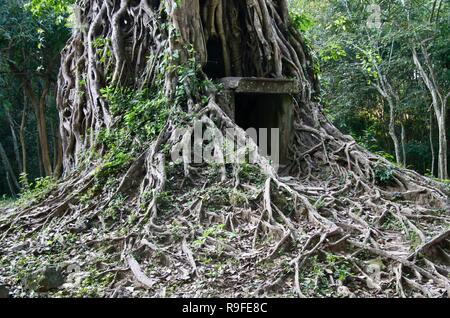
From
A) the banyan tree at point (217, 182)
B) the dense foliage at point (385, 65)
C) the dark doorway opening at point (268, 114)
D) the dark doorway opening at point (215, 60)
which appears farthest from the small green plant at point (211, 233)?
the dense foliage at point (385, 65)

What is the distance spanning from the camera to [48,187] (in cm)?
597

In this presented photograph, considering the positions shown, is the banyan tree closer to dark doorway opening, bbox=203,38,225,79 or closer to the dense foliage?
dark doorway opening, bbox=203,38,225,79

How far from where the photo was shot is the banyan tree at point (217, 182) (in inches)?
150

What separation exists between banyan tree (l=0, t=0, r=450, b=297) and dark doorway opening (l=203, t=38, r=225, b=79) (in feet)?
0.08

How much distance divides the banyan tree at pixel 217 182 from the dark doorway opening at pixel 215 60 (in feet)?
0.08

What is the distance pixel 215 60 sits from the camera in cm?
748

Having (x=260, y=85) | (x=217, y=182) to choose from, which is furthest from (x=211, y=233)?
(x=260, y=85)

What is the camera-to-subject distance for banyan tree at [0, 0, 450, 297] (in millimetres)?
3822

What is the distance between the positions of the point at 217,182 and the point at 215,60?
297cm

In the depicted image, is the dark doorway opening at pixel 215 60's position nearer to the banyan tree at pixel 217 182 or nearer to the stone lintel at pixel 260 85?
the banyan tree at pixel 217 182

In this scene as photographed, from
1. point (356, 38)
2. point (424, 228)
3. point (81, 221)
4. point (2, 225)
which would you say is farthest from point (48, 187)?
point (356, 38)

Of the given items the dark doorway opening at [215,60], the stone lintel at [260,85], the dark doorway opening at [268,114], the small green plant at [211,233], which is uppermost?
the dark doorway opening at [215,60]

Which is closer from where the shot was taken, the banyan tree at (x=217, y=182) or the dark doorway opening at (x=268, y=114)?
the banyan tree at (x=217, y=182)

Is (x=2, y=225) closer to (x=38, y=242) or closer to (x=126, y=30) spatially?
(x=38, y=242)
